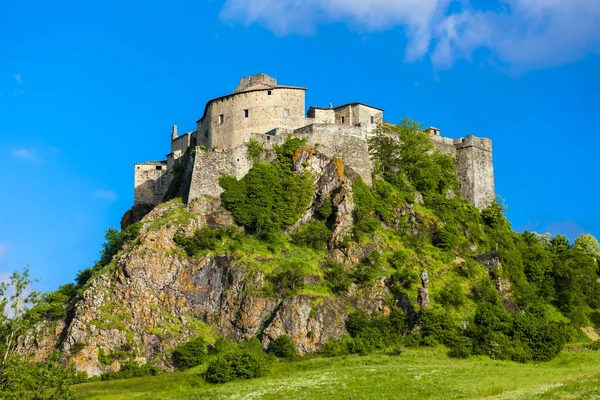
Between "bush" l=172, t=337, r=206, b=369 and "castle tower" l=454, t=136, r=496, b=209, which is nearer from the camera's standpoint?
"bush" l=172, t=337, r=206, b=369

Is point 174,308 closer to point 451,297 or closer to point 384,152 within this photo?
point 451,297

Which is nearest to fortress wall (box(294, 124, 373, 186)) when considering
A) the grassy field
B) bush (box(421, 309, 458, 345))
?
bush (box(421, 309, 458, 345))

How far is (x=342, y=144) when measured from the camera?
101 metres

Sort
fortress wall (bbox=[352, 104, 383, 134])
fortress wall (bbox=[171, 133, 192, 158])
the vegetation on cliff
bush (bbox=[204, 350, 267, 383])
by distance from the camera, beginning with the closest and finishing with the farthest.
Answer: bush (bbox=[204, 350, 267, 383]) → the vegetation on cliff → fortress wall (bbox=[352, 104, 383, 134]) → fortress wall (bbox=[171, 133, 192, 158])

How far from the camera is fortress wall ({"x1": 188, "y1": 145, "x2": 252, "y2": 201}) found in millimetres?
94188

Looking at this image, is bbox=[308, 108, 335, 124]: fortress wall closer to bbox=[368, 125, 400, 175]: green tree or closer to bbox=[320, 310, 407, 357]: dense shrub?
bbox=[368, 125, 400, 175]: green tree

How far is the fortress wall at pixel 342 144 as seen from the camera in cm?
9962

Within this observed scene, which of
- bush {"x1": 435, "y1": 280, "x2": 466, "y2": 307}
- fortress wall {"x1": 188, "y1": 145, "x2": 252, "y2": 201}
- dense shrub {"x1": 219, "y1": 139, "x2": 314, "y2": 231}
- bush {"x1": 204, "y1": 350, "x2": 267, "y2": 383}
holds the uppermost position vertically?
fortress wall {"x1": 188, "y1": 145, "x2": 252, "y2": 201}

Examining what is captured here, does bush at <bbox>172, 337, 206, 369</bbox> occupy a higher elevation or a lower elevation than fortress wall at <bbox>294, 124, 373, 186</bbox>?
lower

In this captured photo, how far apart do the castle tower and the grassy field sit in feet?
106

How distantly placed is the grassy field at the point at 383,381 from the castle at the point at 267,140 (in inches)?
1041

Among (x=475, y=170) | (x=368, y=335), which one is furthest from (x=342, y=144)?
(x=368, y=335)

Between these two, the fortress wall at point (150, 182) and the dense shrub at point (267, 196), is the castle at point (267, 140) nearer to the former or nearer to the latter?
the fortress wall at point (150, 182)

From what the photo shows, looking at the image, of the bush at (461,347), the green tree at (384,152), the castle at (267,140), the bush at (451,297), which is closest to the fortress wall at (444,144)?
the castle at (267,140)
